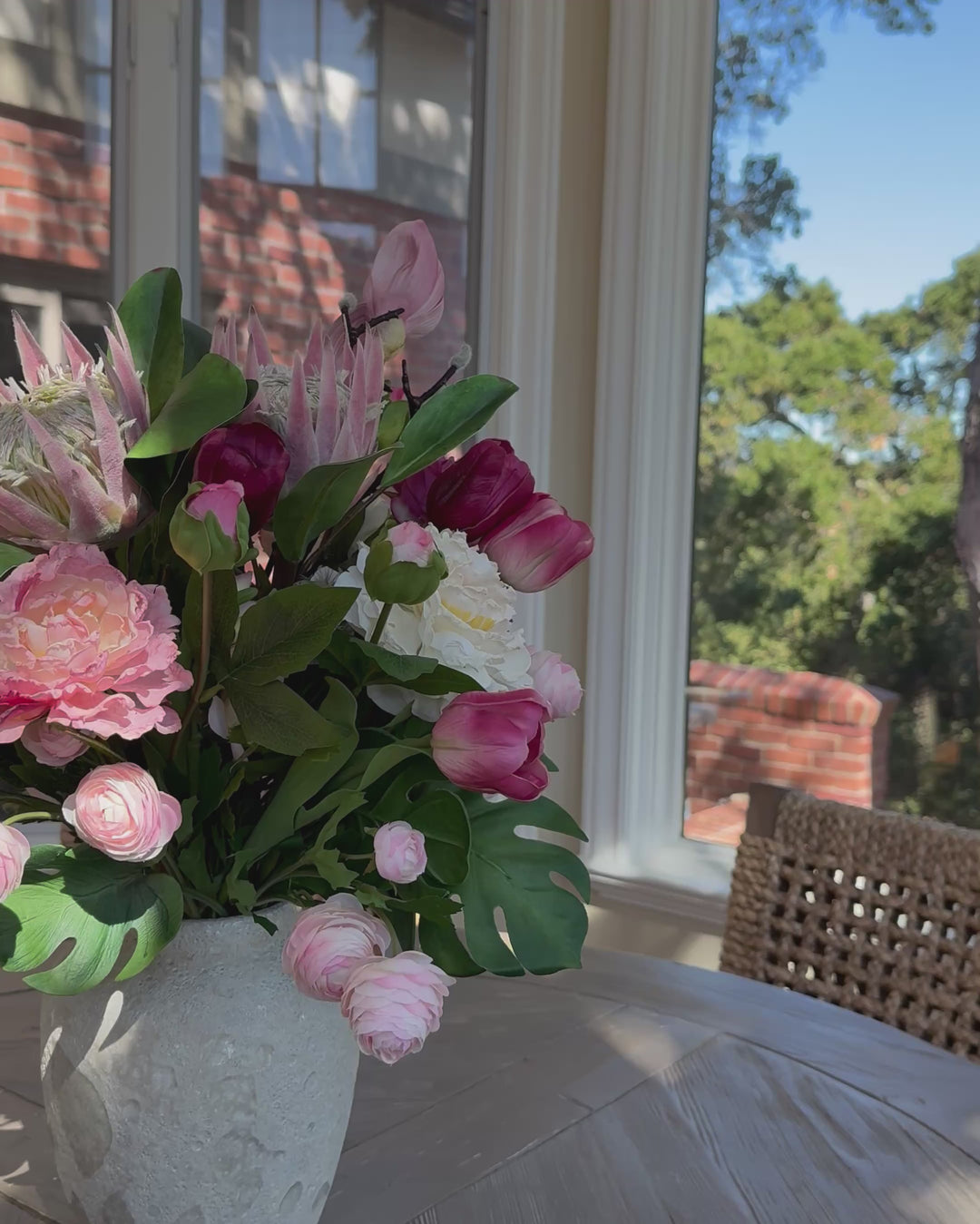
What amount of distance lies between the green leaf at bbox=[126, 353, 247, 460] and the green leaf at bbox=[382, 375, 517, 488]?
0.09 metres

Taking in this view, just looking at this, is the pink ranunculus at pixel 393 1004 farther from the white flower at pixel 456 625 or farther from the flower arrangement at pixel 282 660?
the white flower at pixel 456 625

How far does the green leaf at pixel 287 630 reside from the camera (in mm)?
525

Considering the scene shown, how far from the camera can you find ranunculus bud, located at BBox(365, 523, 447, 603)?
520 millimetres

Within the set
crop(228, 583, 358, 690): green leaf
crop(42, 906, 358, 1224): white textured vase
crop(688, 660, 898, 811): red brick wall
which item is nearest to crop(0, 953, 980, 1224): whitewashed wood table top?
crop(42, 906, 358, 1224): white textured vase

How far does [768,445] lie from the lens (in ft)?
7.38

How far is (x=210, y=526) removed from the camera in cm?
48

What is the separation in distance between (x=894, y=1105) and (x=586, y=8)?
6.73ft

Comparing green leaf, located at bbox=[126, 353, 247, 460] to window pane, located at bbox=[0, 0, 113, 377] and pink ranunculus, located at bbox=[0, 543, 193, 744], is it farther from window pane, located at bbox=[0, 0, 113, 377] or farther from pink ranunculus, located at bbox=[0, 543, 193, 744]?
window pane, located at bbox=[0, 0, 113, 377]

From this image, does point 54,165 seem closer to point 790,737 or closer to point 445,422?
point 445,422

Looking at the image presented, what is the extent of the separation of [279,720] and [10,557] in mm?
139

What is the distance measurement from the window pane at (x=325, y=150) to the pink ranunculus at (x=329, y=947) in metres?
1.67

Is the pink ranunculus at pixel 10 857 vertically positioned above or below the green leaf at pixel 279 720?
below

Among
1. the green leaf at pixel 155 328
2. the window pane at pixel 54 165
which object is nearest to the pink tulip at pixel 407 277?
the green leaf at pixel 155 328

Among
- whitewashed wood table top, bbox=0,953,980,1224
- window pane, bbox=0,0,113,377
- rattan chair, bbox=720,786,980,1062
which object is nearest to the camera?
whitewashed wood table top, bbox=0,953,980,1224
